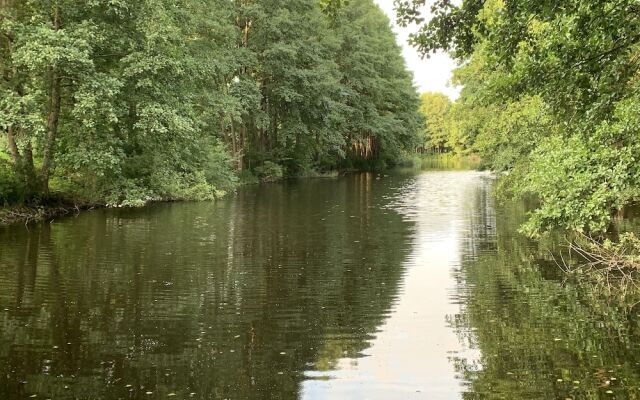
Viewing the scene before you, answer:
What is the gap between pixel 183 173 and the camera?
105ft

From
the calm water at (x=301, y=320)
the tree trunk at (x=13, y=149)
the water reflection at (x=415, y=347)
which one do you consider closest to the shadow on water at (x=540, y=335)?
the calm water at (x=301, y=320)

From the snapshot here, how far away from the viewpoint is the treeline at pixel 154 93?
74.2 feet

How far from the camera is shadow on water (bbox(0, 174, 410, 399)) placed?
7.49 m

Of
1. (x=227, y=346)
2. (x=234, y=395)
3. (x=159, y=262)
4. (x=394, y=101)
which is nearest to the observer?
(x=234, y=395)

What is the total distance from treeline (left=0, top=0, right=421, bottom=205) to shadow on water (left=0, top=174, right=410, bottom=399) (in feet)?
15.1

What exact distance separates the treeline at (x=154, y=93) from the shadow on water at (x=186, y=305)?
461 centimetres

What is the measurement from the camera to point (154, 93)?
25.8m

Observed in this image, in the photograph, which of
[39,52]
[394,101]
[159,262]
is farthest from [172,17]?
[394,101]

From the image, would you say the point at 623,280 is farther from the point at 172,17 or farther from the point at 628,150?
the point at 172,17

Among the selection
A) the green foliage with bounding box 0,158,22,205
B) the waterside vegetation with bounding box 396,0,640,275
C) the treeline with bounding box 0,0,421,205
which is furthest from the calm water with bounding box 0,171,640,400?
the treeline with bounding box 0,0,421,205

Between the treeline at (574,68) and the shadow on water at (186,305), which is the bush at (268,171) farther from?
the treeline at (574,68)

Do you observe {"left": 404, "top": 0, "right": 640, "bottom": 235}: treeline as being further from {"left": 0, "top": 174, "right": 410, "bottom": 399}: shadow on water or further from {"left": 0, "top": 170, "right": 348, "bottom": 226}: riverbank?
{"left": 0, "top": 170, "right": 348, "bottom": 226}: riverbank

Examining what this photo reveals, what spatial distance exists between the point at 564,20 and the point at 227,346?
6.86m

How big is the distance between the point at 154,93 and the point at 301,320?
18.3 m
